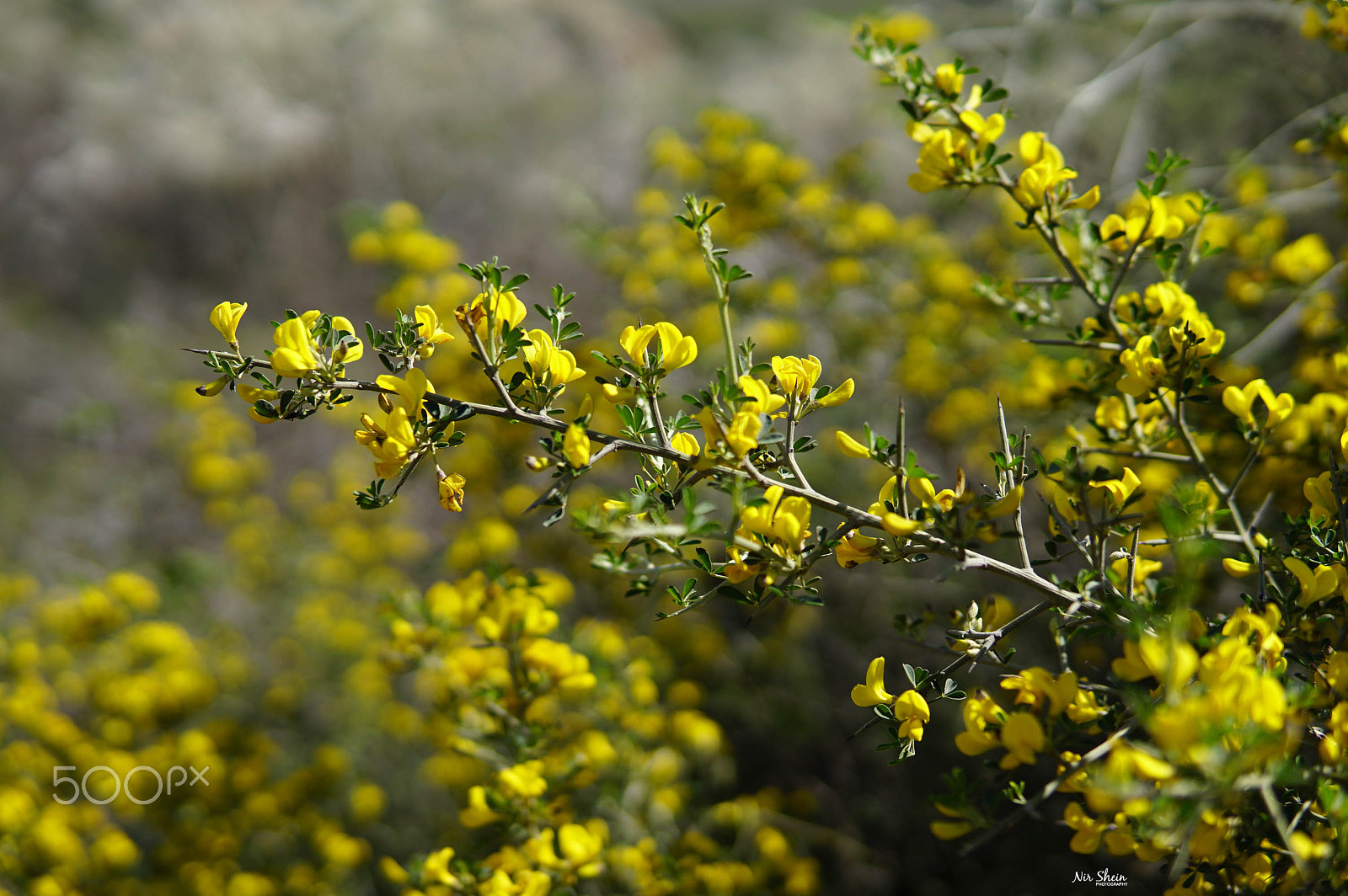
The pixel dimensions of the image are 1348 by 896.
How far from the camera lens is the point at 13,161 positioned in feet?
36.8

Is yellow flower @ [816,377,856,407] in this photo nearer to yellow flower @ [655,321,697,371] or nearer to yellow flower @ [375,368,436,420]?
yellow flower @ [655,321,697,371]

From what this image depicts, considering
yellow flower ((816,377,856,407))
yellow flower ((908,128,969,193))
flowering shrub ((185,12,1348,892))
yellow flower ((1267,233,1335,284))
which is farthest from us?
yellow flower ((1267,233,1335,284))

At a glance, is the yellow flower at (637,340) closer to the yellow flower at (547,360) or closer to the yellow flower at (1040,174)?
the yellow flower at (547,360)

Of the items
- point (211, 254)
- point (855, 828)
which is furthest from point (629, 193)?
point (855, 828)

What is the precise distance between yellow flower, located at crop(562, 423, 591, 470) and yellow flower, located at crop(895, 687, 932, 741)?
1.41ft

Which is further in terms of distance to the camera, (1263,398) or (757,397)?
(1263,398)

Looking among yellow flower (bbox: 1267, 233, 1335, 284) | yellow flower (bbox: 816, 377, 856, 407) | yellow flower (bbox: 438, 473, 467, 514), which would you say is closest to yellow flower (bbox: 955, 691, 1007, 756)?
yellow flower (bbox: 816, 377, 856, 407)

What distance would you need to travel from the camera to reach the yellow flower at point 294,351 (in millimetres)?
836

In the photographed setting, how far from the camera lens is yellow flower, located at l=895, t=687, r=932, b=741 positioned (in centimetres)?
91

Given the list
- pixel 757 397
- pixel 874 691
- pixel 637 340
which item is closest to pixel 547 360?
pixel 637 340

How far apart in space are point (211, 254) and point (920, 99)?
1107cm

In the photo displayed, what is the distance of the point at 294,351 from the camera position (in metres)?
0.86

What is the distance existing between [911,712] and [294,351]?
0.83 meters

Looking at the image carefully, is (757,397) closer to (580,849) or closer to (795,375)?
(795,375)
